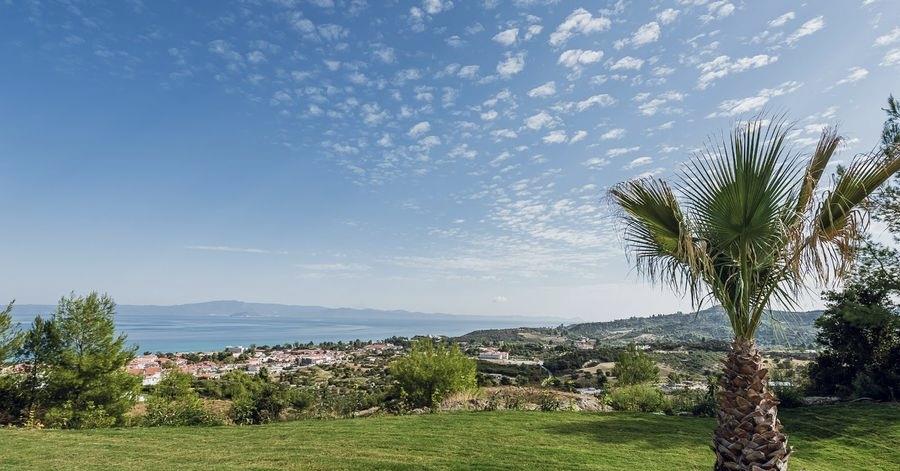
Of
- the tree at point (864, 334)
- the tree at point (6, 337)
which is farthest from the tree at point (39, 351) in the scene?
the tree at point (864, 334)

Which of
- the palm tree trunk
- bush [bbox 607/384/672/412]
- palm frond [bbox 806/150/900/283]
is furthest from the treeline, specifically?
palm frond [bbox 806/150/900/283]

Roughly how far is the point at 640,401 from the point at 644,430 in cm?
344

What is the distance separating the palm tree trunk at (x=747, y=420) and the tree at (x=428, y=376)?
994 cm

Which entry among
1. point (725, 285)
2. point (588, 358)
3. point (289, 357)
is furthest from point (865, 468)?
point (289, 357)

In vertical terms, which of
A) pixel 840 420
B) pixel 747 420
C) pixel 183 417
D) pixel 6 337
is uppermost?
pixel 747 420

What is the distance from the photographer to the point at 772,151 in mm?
3760

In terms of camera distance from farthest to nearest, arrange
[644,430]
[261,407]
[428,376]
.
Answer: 1. [428,376]
2. [261,407]
3. [644,430]

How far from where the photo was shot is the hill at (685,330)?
4.15 m

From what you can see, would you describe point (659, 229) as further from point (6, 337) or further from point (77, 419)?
point (6, 337)

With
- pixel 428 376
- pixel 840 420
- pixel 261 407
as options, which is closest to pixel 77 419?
pixel 261 407

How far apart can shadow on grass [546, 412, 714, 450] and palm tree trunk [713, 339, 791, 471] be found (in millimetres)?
4065

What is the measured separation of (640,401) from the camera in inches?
Answer: 468

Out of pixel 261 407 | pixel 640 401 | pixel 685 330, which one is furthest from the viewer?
pixel 685 330

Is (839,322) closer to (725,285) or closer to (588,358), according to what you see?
(725,285)
